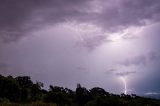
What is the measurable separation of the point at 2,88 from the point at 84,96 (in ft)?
106

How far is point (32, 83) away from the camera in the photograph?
6368 inches

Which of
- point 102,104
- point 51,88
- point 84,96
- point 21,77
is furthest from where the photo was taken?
point 21,77

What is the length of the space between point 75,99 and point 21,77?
177ft

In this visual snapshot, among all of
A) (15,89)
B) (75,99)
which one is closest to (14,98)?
(15,89)

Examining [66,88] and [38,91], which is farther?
[66,88]

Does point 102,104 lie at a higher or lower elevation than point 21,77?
lower

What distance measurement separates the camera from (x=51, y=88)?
155000 mm

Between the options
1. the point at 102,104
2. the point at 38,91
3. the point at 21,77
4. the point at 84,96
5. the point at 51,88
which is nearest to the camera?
the point at 102,104

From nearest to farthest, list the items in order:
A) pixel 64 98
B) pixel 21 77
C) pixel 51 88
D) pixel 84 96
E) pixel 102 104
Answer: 1. pixel 102 104
2. pixel 64 98
3. pixel 84 96
4. pixel 51 88
5. pixel 21 77

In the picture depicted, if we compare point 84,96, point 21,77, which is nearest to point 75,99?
point 84,96

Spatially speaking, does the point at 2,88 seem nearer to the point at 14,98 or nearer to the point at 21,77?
the point at 14,98

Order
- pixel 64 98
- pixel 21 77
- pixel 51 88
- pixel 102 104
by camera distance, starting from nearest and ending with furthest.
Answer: pixel 102 104 → pixel 64 98 → pixel 51 88 → pixel 21 77

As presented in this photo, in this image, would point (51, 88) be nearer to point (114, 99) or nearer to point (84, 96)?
point (84, 96)

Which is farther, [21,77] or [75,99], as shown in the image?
[21,77]
